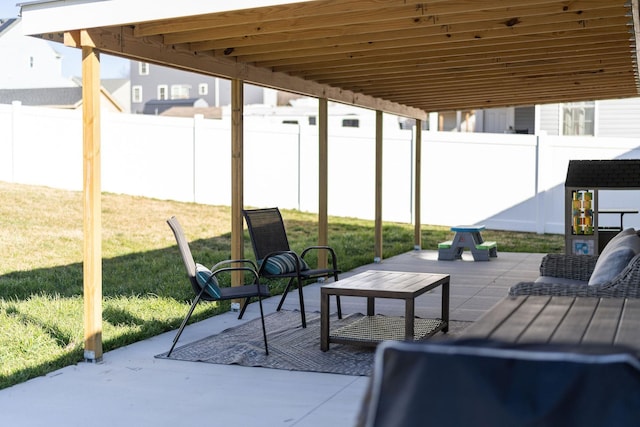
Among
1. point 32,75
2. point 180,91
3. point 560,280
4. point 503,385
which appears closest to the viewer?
point 503,385

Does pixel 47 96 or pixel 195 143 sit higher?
pixel 47 96

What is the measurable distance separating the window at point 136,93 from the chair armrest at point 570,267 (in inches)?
1574

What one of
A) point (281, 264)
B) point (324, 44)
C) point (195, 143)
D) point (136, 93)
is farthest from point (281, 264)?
point (136, 93)

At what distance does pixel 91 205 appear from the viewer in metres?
5.25

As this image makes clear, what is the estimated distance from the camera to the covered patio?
5.15 metres

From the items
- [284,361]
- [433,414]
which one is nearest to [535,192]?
[284,361]

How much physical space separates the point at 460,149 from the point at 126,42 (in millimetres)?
10828

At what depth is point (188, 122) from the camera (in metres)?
17.0

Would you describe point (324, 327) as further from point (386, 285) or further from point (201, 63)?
point (201, 63)

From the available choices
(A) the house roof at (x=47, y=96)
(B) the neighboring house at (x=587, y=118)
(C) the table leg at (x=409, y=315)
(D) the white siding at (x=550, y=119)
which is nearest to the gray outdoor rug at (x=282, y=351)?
(C) the table leg at (x=409, y=315)

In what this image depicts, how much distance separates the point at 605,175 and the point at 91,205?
5.52m

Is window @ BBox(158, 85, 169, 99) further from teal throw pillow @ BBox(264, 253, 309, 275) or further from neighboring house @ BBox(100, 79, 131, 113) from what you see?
teal throw pillow @ BBox(264, 253, 309, 275)

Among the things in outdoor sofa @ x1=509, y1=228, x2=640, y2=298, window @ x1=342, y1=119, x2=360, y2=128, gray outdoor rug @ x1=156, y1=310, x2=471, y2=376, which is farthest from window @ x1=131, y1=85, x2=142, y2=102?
outdoor sofa @ x1=509, y1=228, x2=640, y2=298

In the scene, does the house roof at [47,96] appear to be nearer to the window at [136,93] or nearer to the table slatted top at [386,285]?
the window at [136,93]
